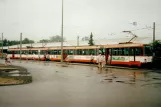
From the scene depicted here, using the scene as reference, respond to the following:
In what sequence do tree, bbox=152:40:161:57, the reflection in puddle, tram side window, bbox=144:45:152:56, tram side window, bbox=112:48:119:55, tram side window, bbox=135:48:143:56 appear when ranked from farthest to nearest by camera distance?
tram side window, bbox=112:48:119:55
tree, bbox=152:40:161:57
tram side window, bbox=135:48:143:56
tram side window, bbox=144:45:152:56
the reflection in puddle

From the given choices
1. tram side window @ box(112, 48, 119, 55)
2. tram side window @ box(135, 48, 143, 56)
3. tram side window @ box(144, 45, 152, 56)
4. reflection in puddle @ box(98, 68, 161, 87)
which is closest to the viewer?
reflection in puddle @ box(98, 68, 161, 87)

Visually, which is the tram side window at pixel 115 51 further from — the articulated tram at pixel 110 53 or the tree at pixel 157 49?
the tree at pixel 157 49

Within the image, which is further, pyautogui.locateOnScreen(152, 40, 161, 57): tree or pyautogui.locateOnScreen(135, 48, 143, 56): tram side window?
pyautogui.locateOnScreen(152, 40, 161, 57): tree

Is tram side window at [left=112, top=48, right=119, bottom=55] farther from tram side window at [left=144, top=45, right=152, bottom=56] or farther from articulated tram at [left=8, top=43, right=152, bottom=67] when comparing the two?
tram side window at [left=144, top=45, right=152, bottom=56]

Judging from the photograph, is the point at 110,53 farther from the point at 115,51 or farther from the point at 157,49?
the point at 157,49

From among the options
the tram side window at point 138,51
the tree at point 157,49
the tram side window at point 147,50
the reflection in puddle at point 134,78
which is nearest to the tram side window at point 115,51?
the tram side window at point 138,51

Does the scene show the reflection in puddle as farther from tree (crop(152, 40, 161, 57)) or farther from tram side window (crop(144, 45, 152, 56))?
tree (crop(152, 40, 161, 57))

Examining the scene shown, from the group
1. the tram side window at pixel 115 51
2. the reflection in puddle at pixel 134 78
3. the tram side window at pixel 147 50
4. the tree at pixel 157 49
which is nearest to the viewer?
the reflection in puddle at pixel 134 78

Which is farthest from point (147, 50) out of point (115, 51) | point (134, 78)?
point (134, 78)

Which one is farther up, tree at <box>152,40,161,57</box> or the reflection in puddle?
tree at <box>152,40,161,57</box>

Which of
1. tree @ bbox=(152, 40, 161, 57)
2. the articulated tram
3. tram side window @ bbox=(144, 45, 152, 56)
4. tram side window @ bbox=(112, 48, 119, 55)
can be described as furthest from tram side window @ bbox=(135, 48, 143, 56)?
tram side window @ bbox=(112, 48, 119, 55)

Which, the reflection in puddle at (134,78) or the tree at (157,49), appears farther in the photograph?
the tree at (157,49)

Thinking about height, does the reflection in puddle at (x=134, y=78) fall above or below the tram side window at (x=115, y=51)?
below

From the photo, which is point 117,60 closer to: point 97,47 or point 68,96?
point 97,47
